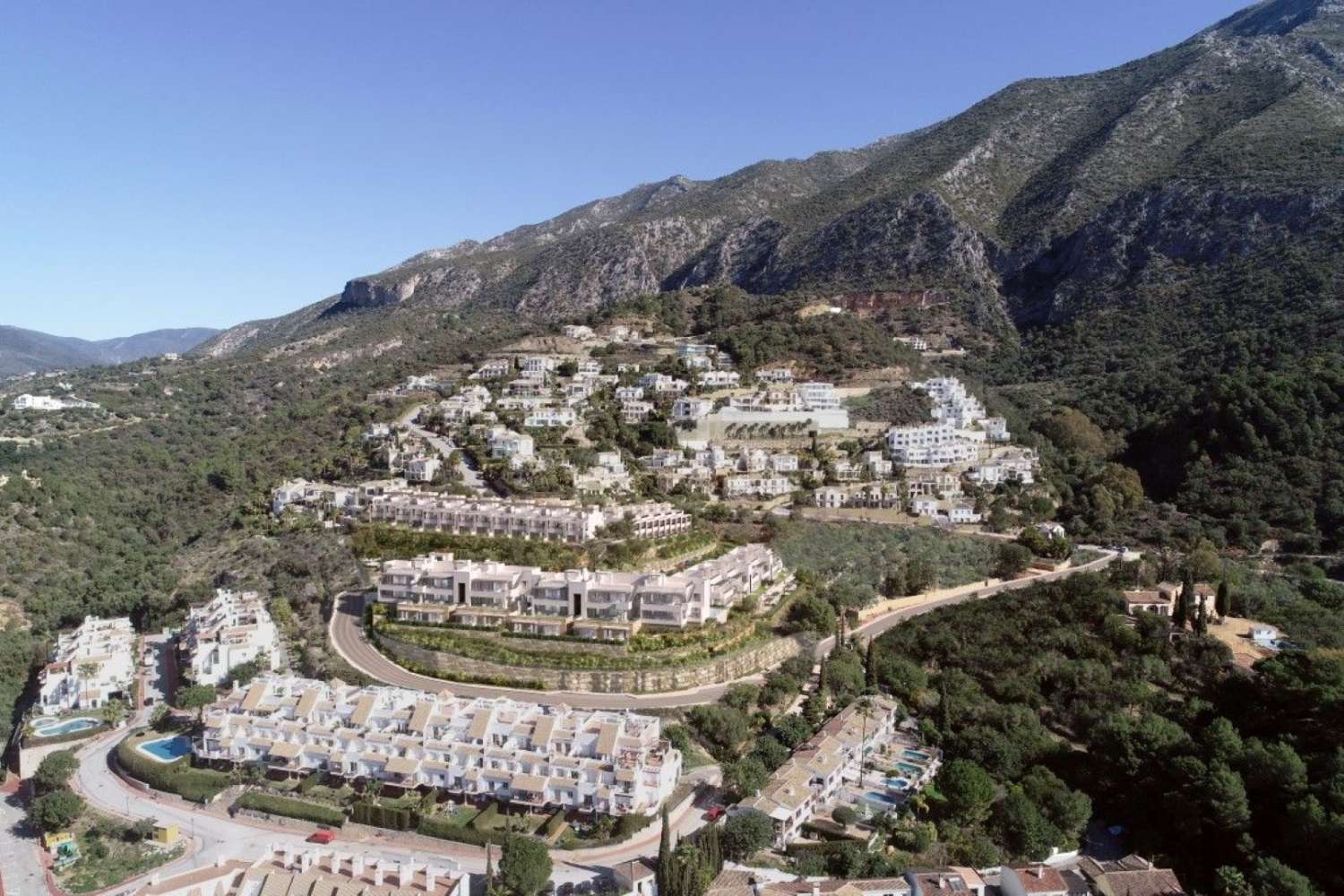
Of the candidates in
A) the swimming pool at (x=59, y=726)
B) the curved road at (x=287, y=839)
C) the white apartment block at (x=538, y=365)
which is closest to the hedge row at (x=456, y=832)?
the curved road at (x=287, y=839)

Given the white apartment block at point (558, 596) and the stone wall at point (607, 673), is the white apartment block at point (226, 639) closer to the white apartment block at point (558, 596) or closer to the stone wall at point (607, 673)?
the white apartment block at point (558, 596)

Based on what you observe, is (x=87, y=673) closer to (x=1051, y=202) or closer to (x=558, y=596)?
(x=558, y=596)

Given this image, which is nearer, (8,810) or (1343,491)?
(8,810)

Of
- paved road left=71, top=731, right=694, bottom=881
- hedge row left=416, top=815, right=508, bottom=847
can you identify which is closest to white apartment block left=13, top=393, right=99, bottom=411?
paved road left=71, top=731, right=694, bottom=881

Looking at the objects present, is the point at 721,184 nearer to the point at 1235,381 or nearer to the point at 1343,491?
the point at 1235,381

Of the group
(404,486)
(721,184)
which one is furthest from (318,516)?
(721,184)
